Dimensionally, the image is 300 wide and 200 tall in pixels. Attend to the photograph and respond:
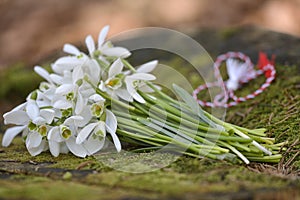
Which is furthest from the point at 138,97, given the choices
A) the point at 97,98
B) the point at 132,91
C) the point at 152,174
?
the point at 152,174

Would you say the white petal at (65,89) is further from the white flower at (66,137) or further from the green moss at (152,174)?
the green moss at (152,174)

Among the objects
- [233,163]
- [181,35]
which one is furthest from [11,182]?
[181,35]

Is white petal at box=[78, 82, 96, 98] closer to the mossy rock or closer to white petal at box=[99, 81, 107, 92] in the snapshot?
white petal at box=[99, 81, 107, 92]

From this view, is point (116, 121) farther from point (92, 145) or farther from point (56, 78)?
point (56, 78)

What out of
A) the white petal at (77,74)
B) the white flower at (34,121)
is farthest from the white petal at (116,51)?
the white flower at (34,121)

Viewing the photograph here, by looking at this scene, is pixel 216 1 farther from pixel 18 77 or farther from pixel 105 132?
pixel 105 132
